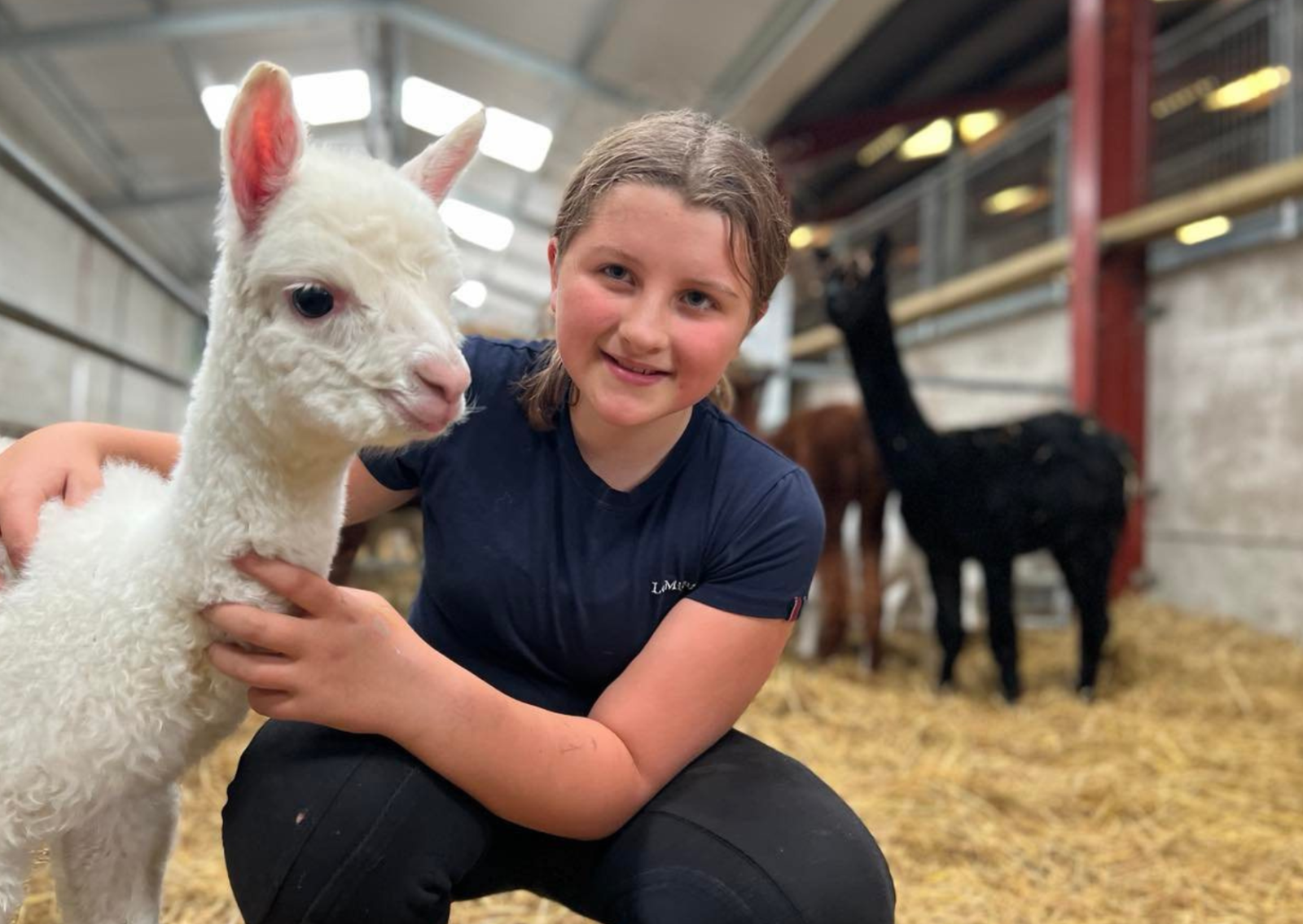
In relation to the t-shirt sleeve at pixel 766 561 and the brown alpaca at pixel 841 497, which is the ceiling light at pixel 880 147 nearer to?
the brown alpaca at pixel 841 497

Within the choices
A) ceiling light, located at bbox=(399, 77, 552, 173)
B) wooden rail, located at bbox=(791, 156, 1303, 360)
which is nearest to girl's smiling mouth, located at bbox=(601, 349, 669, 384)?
wooden rail, located at bbox=(791, 156, 1303, 360)

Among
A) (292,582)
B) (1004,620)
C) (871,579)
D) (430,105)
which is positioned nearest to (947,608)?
(1004,620)

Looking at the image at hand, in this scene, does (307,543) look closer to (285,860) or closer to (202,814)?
(285,860)

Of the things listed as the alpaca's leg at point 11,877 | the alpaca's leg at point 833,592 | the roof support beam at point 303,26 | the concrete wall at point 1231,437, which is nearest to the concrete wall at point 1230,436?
the concrete wall at point 1231,437

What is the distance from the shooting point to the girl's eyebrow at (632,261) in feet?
2.98

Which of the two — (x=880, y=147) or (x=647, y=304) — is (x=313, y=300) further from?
(x=880, y=147)

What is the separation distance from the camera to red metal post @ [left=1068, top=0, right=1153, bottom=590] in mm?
4551

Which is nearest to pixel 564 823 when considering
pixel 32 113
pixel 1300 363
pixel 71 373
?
pixel 1300 363

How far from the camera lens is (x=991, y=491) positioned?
119 inches

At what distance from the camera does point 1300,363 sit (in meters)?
3.87

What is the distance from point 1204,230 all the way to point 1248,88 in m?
0.88

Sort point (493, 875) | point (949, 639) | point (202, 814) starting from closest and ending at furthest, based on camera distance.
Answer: point (493, 875) < point (202, 814) < point (949, 639)

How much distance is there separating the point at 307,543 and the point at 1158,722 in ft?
9.04

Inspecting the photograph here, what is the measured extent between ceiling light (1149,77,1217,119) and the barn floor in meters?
3.00
